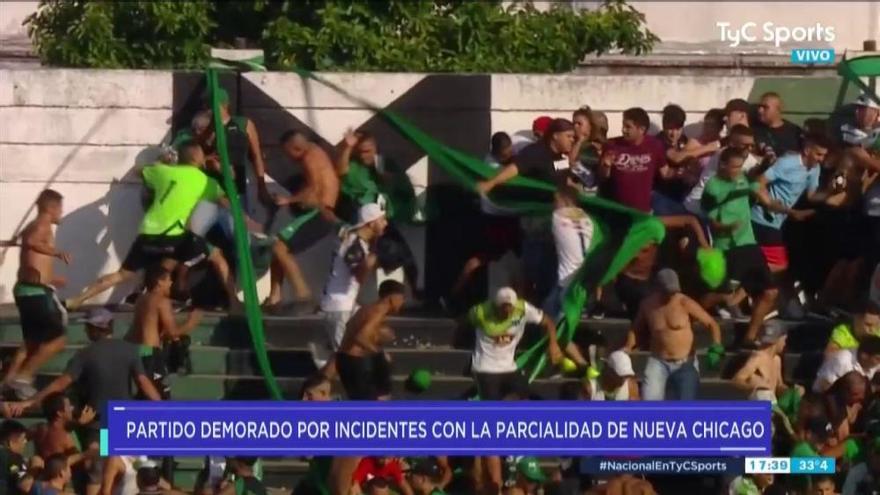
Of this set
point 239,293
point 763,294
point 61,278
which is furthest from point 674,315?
point 61,278

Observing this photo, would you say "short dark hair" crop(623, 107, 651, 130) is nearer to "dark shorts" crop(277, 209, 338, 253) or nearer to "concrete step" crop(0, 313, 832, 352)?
"concrete step" crop(0, 313, 832, 352)

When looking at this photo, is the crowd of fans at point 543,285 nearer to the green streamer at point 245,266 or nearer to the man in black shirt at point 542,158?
the man in black shirt at point 542,158

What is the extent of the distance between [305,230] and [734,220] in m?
3.06

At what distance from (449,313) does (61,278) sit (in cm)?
281

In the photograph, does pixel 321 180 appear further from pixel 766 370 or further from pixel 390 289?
pixel 766 370

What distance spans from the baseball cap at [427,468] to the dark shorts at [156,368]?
176 cm

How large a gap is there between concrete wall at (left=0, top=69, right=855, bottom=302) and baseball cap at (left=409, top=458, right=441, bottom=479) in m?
2.23

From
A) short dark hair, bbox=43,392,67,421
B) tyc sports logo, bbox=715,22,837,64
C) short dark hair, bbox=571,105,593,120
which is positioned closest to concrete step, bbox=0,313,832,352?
short dark hair, bbox=43,392,67,421

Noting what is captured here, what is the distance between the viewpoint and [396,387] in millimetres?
17031

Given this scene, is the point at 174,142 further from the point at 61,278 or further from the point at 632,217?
the point at 632,217

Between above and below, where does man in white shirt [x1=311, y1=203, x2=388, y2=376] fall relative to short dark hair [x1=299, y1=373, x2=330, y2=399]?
above

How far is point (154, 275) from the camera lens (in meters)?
16.9

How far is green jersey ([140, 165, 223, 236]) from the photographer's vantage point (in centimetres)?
1744

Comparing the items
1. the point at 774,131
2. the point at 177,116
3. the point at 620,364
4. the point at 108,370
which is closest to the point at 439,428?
the point at 620,364
